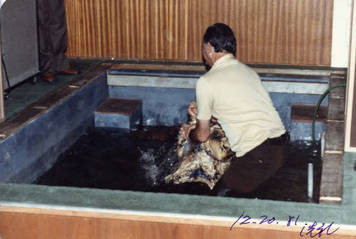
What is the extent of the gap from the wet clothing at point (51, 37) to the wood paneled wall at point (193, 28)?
0.81 m

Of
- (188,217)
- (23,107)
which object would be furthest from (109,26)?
(188,217)

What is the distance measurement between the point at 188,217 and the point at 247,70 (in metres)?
1.56

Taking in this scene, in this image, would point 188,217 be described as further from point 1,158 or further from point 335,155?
point 1,158

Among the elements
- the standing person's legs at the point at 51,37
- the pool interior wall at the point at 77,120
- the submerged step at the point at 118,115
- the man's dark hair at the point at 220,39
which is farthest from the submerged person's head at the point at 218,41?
the standing person's legs at the point at 51,37

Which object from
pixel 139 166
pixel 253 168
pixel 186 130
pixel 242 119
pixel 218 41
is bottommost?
pixel 139 166

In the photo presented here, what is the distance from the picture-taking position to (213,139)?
3857 millimetres

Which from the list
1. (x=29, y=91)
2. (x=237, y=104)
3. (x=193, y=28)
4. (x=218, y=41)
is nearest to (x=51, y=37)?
(x=29, y=91)

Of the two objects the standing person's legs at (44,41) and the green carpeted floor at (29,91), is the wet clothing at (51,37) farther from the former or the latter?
the green carpeted floor at (29,91)

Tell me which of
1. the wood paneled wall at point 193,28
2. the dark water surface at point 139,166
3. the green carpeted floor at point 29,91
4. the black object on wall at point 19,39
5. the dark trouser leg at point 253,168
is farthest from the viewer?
the wood paneled wall at point 193,28

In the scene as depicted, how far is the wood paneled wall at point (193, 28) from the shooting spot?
6.01 m

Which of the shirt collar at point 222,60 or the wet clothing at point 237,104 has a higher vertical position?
the shirt collar at point 222,60

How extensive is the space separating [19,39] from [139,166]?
1.79 meters

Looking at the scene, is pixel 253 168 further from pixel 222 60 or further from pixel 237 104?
pixel 222 60

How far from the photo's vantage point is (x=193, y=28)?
245 inches
